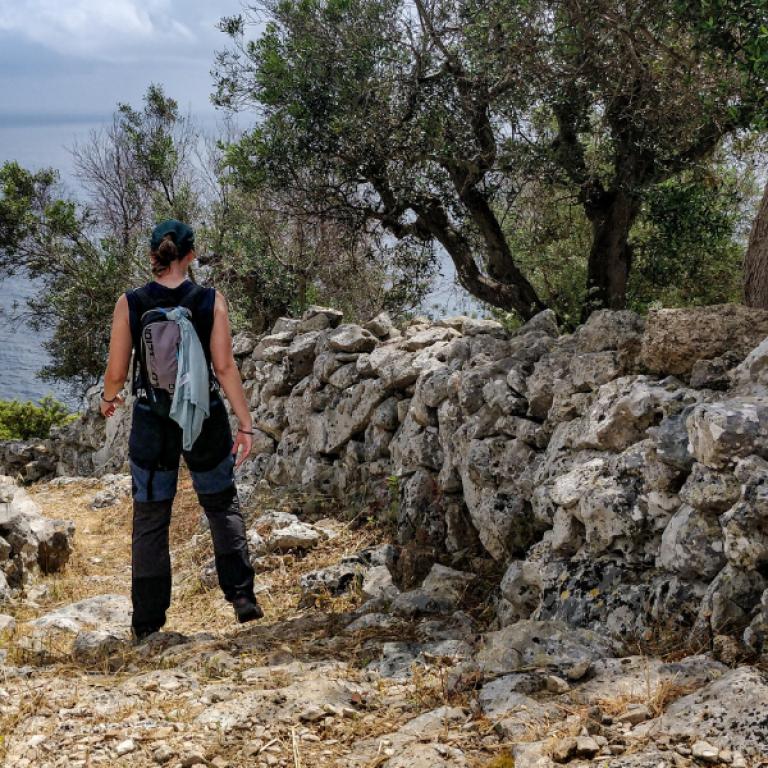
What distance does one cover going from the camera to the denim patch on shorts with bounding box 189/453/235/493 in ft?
16.5

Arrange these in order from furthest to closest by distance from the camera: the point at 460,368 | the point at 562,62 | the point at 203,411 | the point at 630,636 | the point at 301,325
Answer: the point at 301,325 < the point at 562,62 < the point at 460,368 < the point at 203,411 < the point at 630,636

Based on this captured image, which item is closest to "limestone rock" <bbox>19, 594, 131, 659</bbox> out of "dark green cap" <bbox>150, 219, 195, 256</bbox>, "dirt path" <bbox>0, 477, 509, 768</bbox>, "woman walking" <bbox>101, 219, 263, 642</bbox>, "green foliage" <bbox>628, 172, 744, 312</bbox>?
"dirt path" <bbox>0, 477, 509, 768</bbox>

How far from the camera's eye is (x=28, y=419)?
17781mm

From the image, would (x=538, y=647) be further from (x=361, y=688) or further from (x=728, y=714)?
(x=728, y=714)

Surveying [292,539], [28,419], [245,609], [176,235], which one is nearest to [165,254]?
[176,235]

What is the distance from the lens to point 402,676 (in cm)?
386

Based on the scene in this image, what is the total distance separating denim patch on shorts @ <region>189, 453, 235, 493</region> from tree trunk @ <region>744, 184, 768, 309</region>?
3.67 meters

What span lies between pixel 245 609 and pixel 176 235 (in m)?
2.31

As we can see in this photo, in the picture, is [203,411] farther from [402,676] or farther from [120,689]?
[402,676]

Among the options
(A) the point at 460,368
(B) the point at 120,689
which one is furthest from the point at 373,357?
(B) the point at 120,689

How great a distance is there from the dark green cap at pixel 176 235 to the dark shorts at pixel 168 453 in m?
0.91

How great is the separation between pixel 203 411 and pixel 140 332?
0.59 metres

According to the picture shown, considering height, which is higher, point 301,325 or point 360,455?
point 301,325

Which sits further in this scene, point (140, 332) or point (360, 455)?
point (360, 455)
